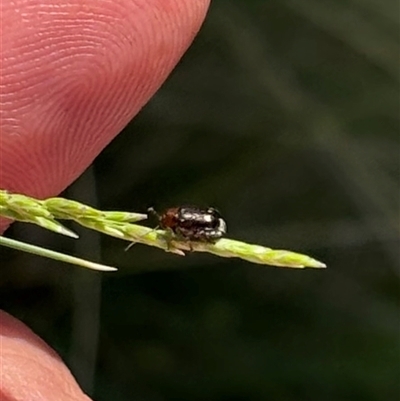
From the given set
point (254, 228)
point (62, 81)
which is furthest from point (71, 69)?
point (254, 228)

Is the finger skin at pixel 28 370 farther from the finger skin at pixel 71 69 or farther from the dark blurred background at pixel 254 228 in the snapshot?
the dark blurred background at pixel 254 228

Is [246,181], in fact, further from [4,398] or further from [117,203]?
[4,398]

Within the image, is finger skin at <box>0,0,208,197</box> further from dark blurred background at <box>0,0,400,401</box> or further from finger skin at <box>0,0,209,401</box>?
dark blurred background at <box>0,0,400,401</box>

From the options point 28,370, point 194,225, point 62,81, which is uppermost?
point 62,81

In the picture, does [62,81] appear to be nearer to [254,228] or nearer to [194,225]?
[194,225]

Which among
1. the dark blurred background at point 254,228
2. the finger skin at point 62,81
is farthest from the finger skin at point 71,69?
the dark blurred background at point 254,228

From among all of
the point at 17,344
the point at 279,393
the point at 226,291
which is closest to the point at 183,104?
the point at 226,291
